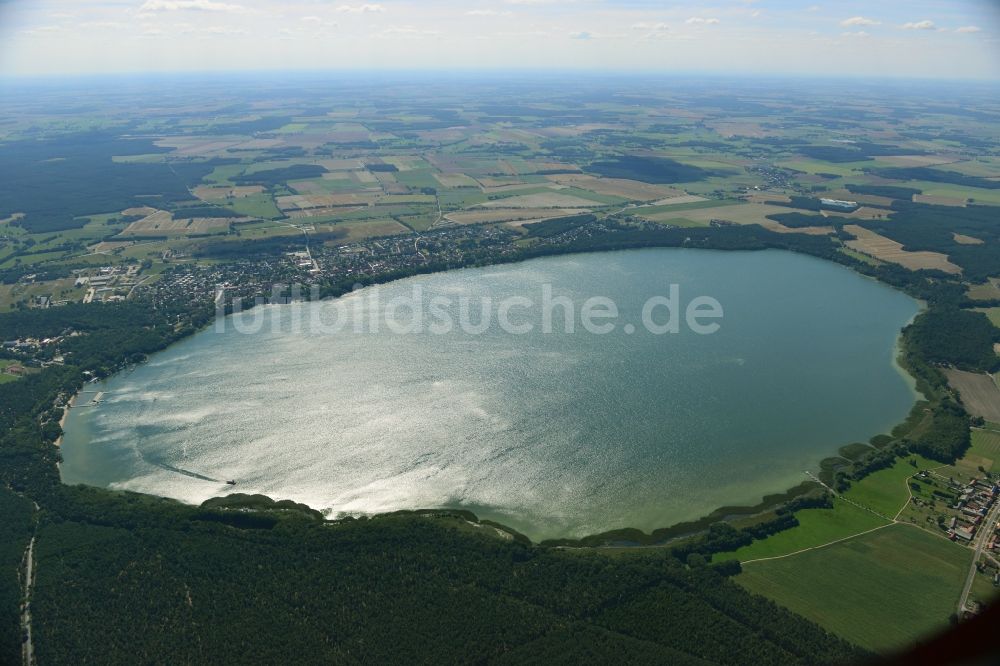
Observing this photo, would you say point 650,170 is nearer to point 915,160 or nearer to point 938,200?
point 938,200

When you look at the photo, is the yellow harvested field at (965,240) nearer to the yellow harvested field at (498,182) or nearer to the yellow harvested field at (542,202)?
the yellow harvested field at (542,202)

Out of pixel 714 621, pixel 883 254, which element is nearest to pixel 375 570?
pixel 714 621

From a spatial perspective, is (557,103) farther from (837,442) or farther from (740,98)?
(837,442)

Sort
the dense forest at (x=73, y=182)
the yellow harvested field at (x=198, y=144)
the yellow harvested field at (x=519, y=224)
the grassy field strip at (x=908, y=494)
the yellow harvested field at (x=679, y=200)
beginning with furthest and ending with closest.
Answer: the yellow harvested field at (x=198, y=144) < the yellow harvested field at (x=679, y=200) < the dense forest at (x=73, y=182) < the yellow harvested field at (x=519, y=224) < the grassy field strip at (x=908, y=494)

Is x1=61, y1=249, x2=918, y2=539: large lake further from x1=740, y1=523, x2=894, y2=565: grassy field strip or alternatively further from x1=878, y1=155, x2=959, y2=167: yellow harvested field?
x1=878, y1=155, x2=959, y2=167: yellow harvested field

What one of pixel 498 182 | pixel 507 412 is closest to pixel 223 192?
pixel 498 182

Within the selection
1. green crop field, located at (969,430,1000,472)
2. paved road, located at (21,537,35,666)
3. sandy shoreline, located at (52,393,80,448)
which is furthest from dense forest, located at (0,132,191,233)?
green crop field, located at (969,430,1000,472)

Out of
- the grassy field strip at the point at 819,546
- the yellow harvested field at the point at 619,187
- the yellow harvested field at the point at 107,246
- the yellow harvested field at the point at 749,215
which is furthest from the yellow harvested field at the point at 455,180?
the grassy field strip at the point at 819,546
